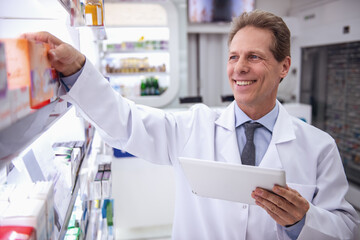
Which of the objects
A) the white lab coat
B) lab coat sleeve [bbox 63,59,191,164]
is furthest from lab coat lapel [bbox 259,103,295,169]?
lab coat sleeve [bbox 63,59,191,164]

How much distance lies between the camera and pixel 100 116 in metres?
1.30

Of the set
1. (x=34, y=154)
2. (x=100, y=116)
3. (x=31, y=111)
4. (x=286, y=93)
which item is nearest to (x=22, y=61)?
(x=31, y=111)

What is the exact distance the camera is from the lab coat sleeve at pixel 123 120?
46.4 inches

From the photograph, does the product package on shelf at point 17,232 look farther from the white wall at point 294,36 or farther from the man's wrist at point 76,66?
the white wall at point 294,36

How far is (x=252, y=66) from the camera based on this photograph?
A: 5.05 ft

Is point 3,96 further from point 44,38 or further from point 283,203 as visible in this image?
point 283,203

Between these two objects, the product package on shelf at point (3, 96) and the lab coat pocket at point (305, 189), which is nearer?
the product package on shelf at point (3, 96)

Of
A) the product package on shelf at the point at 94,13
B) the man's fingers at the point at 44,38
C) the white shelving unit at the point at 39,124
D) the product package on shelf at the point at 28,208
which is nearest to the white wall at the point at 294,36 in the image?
the product package on shelf at the point at 94,13

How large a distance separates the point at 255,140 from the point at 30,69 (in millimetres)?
1273

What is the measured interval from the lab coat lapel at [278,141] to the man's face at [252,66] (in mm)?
198

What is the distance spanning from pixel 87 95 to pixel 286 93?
5.70m

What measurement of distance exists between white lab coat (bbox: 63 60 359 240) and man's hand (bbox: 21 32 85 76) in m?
0.25

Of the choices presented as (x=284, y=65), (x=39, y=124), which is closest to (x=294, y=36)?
(x=284, y=65)

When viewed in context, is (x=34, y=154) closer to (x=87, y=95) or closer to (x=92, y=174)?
(x=87, y=95)
